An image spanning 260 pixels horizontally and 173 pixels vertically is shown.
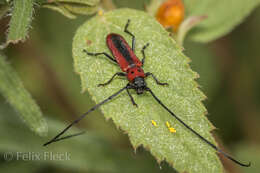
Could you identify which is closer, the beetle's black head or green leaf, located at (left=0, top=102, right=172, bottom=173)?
the beetle's black head

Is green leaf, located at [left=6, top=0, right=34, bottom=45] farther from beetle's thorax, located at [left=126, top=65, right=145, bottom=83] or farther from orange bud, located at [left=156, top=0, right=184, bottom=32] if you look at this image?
orange bud, located at [left=156, top=0, right=184, bottom=32]

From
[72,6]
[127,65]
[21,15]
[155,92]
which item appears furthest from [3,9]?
[155,92]

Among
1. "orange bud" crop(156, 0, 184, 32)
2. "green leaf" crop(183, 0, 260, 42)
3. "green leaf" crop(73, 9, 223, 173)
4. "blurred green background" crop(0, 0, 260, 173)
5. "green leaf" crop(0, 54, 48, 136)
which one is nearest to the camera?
"green leaf" crop(73, 9, 223, 173)

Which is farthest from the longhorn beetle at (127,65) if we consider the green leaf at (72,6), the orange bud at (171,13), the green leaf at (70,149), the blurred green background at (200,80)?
the blurred green background at (200,80)

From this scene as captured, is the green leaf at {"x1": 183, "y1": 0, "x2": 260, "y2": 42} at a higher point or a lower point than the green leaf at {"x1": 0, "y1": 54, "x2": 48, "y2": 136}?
higher

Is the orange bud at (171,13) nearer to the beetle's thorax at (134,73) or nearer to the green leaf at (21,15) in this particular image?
the beetle's thorax at (134,73)


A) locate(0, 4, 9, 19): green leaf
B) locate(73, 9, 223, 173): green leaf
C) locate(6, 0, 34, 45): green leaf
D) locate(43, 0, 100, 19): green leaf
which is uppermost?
locate(0, 4, 9, 19): green leaf

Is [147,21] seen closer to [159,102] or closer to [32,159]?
[159,102]

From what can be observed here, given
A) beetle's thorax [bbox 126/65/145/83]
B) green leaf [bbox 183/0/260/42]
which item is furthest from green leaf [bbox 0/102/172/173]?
green leaf [bbox 183/0/260/42]
